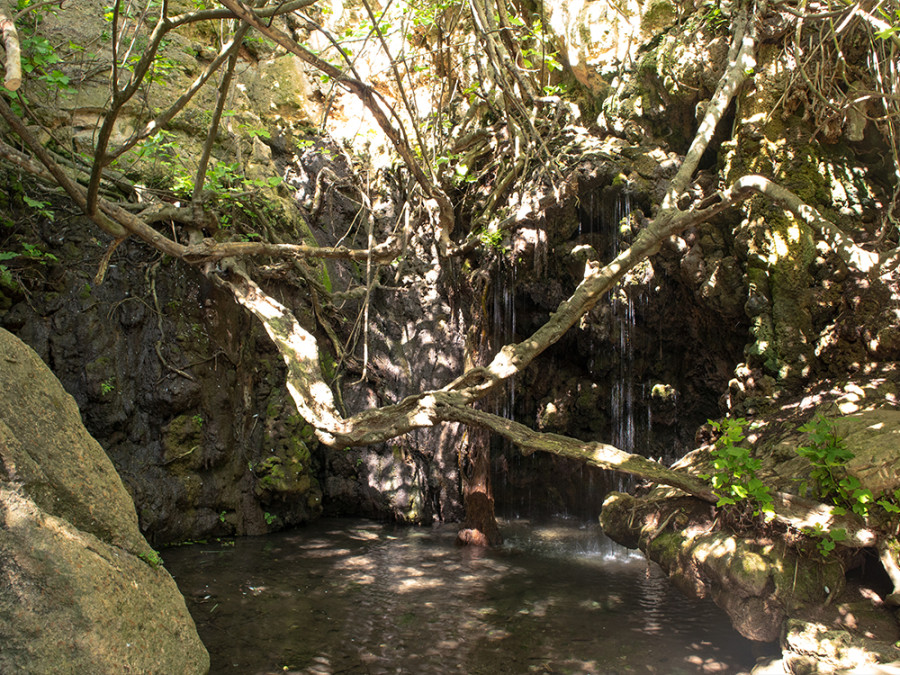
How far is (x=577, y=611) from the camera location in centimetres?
497

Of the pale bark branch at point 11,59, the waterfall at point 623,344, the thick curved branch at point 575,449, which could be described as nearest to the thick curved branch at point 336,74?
the pale bark branch at point 11,59

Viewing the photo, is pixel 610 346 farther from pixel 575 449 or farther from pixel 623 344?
pixel 575 449

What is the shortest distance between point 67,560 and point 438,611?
3.11m

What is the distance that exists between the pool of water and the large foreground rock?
1003 millimetres

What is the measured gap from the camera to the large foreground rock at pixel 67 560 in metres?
2.49

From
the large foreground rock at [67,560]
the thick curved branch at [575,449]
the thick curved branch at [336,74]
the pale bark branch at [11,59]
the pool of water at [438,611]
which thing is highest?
the thick curved branch at [336,74]

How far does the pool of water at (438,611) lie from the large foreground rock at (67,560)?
1.00 metres

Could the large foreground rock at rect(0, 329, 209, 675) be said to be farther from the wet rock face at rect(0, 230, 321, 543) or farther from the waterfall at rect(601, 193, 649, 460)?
the waterfall at rect(601, 193, 649, 460)

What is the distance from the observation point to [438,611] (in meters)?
4.95

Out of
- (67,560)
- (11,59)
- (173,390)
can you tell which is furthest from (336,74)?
(173,390)

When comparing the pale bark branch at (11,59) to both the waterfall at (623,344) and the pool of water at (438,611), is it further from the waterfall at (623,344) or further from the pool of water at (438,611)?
the waterfall at (623,344)

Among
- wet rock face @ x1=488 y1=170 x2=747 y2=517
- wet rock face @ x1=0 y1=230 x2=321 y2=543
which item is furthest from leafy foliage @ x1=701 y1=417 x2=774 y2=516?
wet rock face @ x1=0 y1=230 x2=321 y2=543

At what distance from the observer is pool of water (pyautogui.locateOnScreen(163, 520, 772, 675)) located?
13.2ft

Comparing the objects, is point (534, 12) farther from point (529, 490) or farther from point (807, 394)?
point (529, 490)
